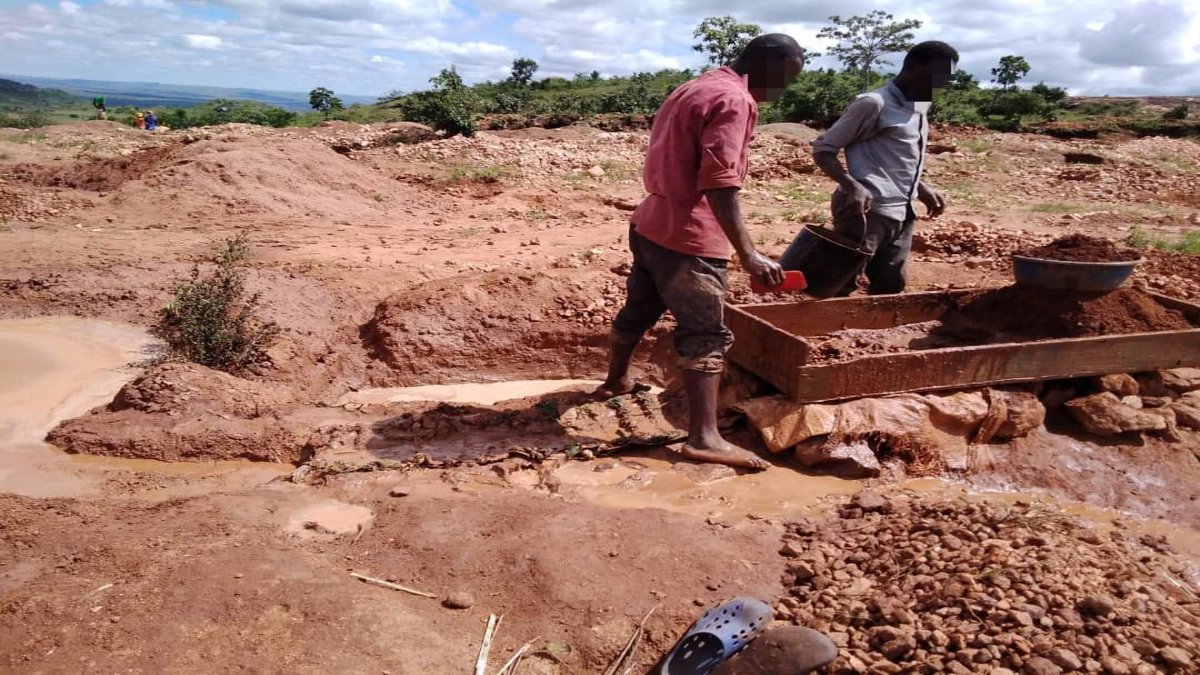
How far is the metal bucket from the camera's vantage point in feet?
14.0

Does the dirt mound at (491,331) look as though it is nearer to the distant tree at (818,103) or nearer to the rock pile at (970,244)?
the rock pile at (970,244)

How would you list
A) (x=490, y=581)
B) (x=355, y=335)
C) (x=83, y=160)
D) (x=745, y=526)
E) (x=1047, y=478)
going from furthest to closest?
(x=83, y=160) → (x=355, y=335) → (x=1047, y=478) → (x=745, y=526) → (x=490, y=581)

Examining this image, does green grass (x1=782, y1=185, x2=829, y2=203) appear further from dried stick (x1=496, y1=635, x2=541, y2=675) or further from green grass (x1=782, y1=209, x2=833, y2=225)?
dried stick (x1=496, y1=635, x2=541, y2=675)

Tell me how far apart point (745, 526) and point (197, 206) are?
8341mm

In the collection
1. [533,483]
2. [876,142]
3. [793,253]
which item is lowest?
[533,483]

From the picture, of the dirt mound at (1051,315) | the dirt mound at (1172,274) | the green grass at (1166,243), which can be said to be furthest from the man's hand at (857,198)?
the green grass at (1166,243)

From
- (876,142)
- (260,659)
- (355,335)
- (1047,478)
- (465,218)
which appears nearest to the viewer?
(260,659)

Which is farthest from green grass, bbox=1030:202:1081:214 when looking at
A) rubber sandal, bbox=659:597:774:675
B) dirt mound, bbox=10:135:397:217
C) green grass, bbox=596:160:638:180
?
Result: rubber sandal, bbox=659:597:774:675

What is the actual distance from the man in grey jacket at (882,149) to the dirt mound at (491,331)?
1600mm

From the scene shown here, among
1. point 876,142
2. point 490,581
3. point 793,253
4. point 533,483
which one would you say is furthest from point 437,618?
point 876,142

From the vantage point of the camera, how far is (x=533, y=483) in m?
3.54

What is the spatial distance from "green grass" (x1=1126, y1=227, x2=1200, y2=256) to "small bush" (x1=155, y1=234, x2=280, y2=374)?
7.85 metres

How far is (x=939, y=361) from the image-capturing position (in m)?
3.82

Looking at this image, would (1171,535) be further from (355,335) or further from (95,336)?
(95,336)
